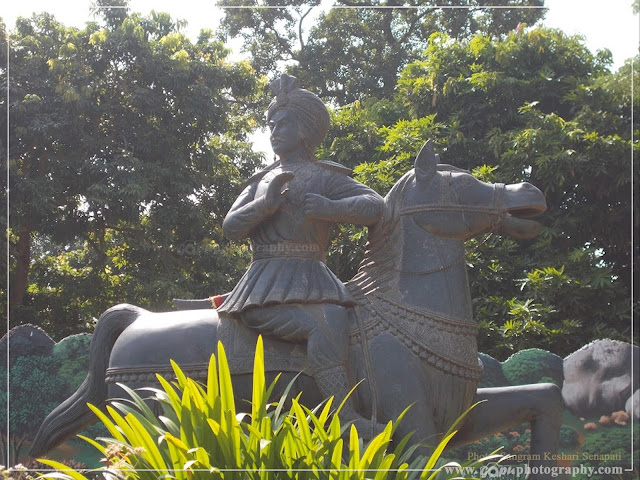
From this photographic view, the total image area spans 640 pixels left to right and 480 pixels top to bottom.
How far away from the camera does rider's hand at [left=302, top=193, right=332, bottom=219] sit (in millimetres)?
4828

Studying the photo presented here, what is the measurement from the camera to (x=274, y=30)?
28.4ft

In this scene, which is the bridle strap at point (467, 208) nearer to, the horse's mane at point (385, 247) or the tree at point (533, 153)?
the horse's mane at point (385, 247)

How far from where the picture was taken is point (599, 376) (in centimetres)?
794

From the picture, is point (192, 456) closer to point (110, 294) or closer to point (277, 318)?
point (277, 318)

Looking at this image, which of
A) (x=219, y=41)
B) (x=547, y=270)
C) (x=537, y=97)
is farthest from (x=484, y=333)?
(x=219, y=41)

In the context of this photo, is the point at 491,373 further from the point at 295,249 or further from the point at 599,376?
the point at 295,249

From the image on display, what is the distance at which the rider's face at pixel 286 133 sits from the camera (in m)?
5.15

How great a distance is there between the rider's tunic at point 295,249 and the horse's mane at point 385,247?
0.44ft

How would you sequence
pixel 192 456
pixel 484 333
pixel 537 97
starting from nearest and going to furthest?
pixel 192 456 < pixel 484 333 < pixel 537 97

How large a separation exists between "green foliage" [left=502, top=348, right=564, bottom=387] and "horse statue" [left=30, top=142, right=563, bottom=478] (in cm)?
261

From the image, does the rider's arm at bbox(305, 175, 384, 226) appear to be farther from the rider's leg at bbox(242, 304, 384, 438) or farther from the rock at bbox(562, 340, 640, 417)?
the rock at bbox(562, 340, 640, 417)

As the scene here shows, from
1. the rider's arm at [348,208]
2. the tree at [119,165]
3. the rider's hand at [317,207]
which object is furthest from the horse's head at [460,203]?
the tree at [119,165]

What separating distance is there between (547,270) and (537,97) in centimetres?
238

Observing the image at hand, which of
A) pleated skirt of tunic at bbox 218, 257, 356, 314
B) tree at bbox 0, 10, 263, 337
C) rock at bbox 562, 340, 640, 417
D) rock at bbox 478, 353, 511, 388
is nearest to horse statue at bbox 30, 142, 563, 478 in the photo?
pleated skirt of tunic at bbox 218, 257, 356, 314
